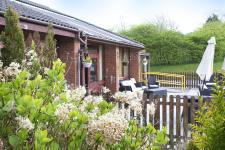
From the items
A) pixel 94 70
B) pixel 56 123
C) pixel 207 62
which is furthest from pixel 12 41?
pixel 94 70

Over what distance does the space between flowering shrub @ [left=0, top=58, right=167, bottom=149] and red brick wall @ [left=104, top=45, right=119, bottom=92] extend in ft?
47.1

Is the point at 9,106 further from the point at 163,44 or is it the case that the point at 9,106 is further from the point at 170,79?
the point at 163,44

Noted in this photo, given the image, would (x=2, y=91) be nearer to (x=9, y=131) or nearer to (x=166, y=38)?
(x=9, y=131)

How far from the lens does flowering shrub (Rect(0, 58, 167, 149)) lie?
1758 millimetres

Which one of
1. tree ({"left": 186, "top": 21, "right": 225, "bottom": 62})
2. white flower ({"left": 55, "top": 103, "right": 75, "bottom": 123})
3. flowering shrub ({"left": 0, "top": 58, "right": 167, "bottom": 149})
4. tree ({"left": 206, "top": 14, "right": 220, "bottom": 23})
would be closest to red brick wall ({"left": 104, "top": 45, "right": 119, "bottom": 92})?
flowering shrub ({"left": 0, "top": 58, "right": 167, "bottom": 149})

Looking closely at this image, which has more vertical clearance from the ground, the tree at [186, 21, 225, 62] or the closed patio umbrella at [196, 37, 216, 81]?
the tree at [186, 21, 225, 62]

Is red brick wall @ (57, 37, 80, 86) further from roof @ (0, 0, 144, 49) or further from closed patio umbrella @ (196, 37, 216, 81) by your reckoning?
closed patio umbrella @ (196, 37, 216, 81)

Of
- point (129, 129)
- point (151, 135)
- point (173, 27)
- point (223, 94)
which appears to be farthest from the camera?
point (173, 27)

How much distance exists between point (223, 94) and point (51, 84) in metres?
1.39

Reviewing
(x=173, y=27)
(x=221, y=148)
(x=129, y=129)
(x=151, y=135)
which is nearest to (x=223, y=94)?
(x=221, y=148)

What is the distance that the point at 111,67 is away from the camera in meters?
17.0

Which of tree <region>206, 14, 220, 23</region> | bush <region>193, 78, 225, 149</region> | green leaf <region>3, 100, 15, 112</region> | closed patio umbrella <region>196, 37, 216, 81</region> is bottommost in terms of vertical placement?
bush <region>193, 78, 225, 149</region>

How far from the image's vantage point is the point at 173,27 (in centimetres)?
4194

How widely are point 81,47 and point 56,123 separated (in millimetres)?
10283
